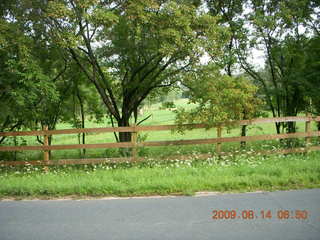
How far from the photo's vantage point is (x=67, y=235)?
13.3 ft

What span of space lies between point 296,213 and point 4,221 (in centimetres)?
492

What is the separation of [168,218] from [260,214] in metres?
1.54

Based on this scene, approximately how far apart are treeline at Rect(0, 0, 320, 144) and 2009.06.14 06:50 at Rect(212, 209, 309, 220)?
4511 millimetres

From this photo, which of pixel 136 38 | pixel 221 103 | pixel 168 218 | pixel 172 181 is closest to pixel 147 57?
pixel 136 38

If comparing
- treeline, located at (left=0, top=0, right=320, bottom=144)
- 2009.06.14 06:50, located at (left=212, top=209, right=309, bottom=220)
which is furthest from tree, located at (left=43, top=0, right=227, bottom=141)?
2009.06.14 06:50, located at (left=212, top=209, right=309, bottom=220)

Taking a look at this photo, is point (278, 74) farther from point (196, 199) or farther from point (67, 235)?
point (67, 235)

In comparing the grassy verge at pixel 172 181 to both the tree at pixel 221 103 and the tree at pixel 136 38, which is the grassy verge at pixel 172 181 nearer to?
the tree at pixel 221 103

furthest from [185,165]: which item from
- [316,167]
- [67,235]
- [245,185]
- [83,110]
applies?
[83,110]

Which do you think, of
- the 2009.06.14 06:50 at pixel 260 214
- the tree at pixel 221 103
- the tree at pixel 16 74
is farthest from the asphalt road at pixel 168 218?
the tree at pixel 16 74

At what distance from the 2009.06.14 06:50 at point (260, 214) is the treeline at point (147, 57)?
4511 millimetres

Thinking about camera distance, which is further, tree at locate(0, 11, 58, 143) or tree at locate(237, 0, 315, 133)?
tree at locate(237, 0, 315, 133)

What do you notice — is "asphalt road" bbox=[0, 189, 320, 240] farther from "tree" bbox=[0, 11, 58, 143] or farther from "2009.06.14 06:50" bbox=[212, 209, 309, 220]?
"tree" bbox=[0, 11, 58, 143]

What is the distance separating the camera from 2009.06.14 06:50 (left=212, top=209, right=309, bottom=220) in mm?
4512

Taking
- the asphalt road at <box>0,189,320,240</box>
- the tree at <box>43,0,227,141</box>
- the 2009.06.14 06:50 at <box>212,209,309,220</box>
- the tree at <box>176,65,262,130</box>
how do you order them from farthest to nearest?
the tree at <box>43,0,227,141</box>, the tree at <box>176,65,262,130</box>, the 2009.06.14 06:50 at <box>212,209,309,220</box>, the asphalt road at <box>0,189,320,240</box>
